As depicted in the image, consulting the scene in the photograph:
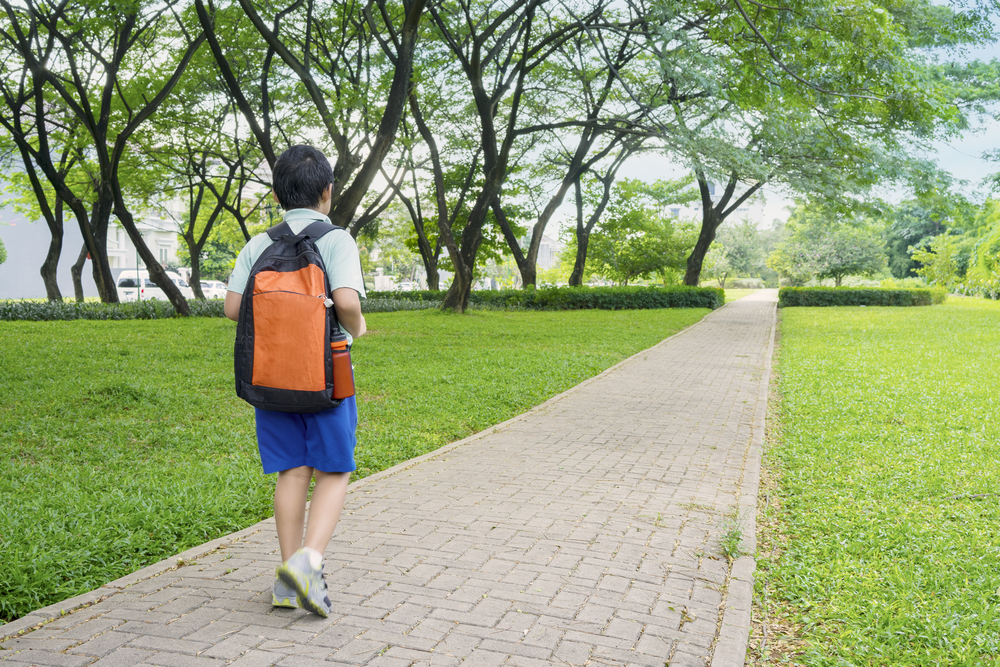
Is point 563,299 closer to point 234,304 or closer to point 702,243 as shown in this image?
point 702,243

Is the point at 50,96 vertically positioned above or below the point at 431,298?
above

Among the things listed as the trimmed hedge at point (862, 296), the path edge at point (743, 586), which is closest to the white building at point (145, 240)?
the trimmed hedge at point (862, 296)

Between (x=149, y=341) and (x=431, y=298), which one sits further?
(x=431, y=298)

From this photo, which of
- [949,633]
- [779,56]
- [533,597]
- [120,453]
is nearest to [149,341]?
[120,453]

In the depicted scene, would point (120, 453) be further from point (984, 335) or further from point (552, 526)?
point (984, 335)

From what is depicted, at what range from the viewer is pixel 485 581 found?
354 centimetres

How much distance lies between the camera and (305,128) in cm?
2447

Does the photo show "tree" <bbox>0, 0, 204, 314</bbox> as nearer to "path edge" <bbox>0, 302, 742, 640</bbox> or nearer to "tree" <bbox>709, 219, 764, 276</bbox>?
"path edge" <bbox>0, 302, 742, 640</bbox>

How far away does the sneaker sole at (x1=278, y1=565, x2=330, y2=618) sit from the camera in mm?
2965

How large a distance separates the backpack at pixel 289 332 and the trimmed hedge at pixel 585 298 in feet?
80.8

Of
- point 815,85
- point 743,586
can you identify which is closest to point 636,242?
point 815,85

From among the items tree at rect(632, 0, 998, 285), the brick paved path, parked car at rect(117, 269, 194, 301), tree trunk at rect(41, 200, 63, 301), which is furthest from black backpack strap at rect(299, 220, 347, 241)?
parked car at rect(117, 269, 194, 301)

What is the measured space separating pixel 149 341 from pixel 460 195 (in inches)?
686

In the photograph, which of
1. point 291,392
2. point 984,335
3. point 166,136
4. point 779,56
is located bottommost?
point 984,335
